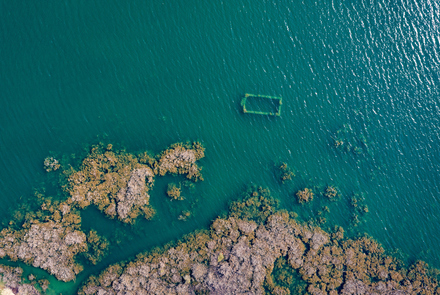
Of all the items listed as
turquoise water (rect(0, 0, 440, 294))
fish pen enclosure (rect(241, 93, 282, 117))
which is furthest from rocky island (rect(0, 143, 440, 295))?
fish pen enclosure (rect(241, 93, 282, 117))

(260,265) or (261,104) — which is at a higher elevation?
(261,104)

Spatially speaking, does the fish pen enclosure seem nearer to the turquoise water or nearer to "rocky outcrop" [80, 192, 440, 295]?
the turquoise water

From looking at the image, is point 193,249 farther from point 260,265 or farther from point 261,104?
point 261,104

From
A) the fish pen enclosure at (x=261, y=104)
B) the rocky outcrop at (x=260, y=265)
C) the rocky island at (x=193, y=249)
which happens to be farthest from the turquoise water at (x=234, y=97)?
the rocky outcrop at (x=260, y=265)

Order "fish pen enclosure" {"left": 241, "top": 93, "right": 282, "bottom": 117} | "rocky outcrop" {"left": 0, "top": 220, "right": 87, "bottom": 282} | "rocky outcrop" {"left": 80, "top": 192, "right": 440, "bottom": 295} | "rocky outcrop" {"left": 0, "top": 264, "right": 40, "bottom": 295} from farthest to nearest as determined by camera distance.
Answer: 1. "fish pen enclosure" {"left": 241, "top": 93, "right": 282, "bottom": 117}
2. "rocky outcrop" {"left": 80, "top": 192, "right": 440, "bottom": 295}
3. "rocky outcrop" {"left": 0, "top": 220, "right": 87, "bottom": 282}
4. "rocky outcrop" {"left": 0, "top": 264, "right": 40, "bottom": 295}

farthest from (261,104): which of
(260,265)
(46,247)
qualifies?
(46,247)

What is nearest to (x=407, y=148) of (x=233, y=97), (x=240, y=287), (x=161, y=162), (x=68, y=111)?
(x=233, y=97)

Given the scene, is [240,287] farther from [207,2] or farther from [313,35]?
[207,2]
